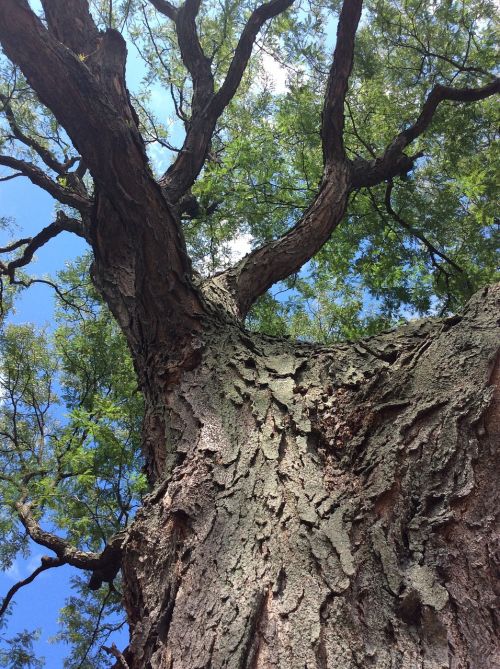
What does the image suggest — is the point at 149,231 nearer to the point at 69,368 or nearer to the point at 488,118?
the point at 69,368

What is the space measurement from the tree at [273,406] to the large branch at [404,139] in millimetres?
27

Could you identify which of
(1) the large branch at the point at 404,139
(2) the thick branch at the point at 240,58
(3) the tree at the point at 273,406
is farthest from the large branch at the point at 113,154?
(1) the large branch at the point at 404,139

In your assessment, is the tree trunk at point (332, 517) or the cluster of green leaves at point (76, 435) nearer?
the tree trunk at point (332, 517)

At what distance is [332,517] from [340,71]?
13.4 ft

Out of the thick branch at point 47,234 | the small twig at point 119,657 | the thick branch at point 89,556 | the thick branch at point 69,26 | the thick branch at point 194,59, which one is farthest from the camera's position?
the thick branch at point 194,59

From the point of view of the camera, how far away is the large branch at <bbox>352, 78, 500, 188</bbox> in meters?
5.87

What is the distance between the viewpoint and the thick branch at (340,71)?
4480 mm

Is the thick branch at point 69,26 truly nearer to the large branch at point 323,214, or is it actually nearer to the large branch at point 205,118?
the large branch at point 205,118

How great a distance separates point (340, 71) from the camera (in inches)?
185

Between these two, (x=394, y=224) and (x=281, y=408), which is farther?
(x=394, y=224)

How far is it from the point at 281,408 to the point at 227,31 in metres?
7.50

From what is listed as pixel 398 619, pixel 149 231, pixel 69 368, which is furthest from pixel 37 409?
pixel 398 619

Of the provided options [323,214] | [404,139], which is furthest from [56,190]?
[404,139]

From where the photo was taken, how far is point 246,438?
7.93 feet
